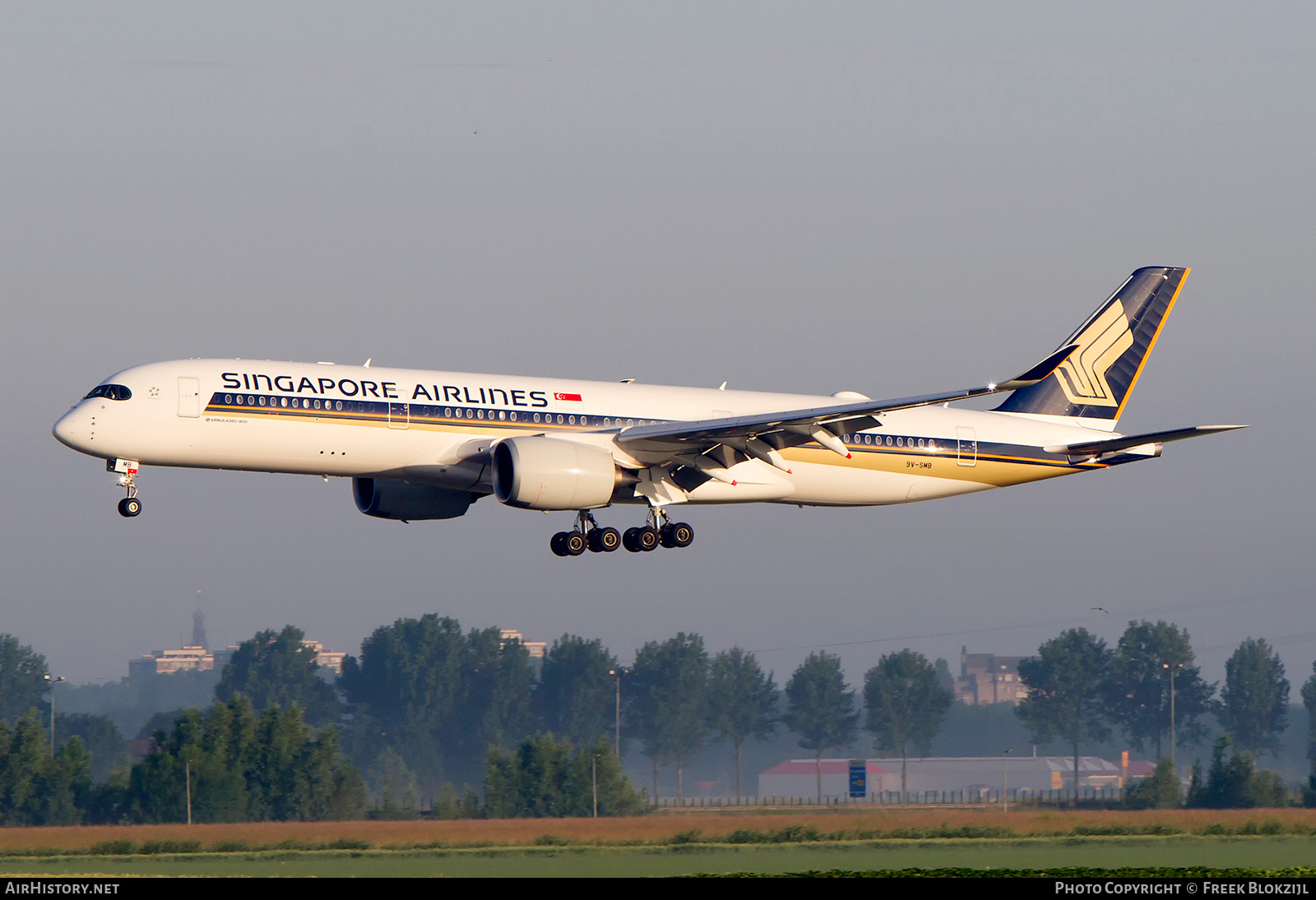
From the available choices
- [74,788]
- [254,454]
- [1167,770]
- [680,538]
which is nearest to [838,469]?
[680,538]

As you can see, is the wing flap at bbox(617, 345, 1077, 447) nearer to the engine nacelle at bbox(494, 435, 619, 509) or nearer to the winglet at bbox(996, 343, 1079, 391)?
the engine nacelle at bbox(494, 435, 619, 509)

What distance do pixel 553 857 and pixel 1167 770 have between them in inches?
1034

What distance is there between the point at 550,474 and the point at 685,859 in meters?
11.6

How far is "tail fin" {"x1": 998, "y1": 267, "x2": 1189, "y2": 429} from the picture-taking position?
51.6 metres

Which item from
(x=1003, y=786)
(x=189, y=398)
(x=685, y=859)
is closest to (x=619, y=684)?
(x=1003, y=786)

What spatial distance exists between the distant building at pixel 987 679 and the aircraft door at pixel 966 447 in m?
117

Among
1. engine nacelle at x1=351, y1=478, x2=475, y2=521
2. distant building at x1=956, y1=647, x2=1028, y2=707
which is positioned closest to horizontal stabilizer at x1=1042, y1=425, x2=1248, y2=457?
engine nacelle at x1=351, y1=478, x2=475, y2=521

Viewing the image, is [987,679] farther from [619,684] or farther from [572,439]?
[572,439]

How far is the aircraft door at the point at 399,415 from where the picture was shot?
40.3 m

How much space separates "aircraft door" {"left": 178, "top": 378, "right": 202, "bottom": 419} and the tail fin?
25.3 metres

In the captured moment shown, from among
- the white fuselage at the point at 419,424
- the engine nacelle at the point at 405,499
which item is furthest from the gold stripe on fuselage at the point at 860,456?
the engine nacelle at the point at 405,499
